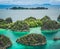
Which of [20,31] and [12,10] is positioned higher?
[20,31]

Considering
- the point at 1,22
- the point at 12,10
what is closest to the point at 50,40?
the point at 1,22

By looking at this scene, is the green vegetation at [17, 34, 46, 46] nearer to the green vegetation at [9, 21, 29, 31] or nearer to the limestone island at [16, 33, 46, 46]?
the limestone island at [16, 33, 46, 46]

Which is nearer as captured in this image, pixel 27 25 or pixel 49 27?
pixel 27 25

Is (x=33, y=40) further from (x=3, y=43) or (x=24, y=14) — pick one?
(x=24, y=14)

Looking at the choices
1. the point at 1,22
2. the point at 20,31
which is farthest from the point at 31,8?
the point at 20,31

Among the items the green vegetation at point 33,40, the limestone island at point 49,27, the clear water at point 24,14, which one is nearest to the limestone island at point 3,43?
the green vegetation at point 33,40

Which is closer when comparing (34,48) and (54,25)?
(34,48)

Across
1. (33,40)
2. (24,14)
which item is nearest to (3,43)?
(33,40)

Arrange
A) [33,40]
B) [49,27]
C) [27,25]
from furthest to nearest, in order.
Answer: [49,27] → [27,25] → [33,40]

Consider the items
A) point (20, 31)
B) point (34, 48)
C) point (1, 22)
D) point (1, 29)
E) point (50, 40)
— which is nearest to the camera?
point (34, 48)

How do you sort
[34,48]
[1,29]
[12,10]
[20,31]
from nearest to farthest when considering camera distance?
1. [34,48]
2. [20,31]
3. [1,29]
4. [12,10]

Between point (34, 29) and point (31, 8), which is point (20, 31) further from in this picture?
point (31, 8)
